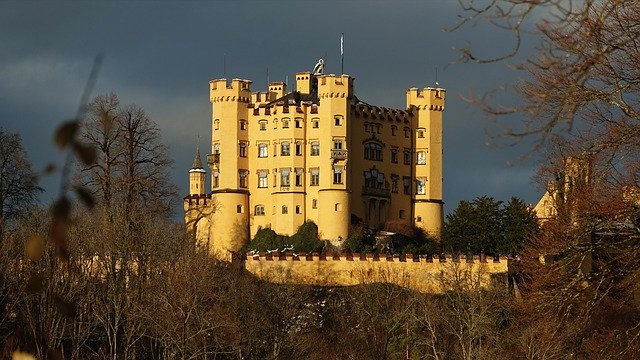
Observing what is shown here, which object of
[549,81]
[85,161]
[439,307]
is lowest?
[439,307]

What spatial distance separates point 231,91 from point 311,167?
23.3 feet

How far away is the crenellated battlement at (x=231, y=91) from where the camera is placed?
88000 millimetres

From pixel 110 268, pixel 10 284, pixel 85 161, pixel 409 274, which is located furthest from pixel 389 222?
pixel 85 161

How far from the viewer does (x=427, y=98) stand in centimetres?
9244

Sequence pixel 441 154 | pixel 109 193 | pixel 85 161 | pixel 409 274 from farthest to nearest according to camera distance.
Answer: pixel 441 154 → pixel 409 274 → pixel 109 193 → pixel 85 161

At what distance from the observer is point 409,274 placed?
236 ft

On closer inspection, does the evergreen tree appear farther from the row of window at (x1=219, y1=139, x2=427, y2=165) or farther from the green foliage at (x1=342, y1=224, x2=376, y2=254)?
the row of window at (x1=219, y1=139, x2=427, y2=165)

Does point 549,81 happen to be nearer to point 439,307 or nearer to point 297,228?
point 439,307

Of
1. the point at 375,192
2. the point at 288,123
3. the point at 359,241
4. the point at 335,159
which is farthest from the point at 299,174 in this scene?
the point at 359,241

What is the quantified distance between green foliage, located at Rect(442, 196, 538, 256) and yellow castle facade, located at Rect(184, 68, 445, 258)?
662cm

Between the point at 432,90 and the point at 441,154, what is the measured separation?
4508 mm

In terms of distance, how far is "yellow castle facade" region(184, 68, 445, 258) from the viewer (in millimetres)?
84750

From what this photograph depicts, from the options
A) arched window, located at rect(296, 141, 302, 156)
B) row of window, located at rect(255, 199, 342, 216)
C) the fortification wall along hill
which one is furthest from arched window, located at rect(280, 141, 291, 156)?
the fortification wall along hill

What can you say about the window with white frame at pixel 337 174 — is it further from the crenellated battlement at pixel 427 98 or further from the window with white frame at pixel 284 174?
the crenellated battlement at pixel 427 98
